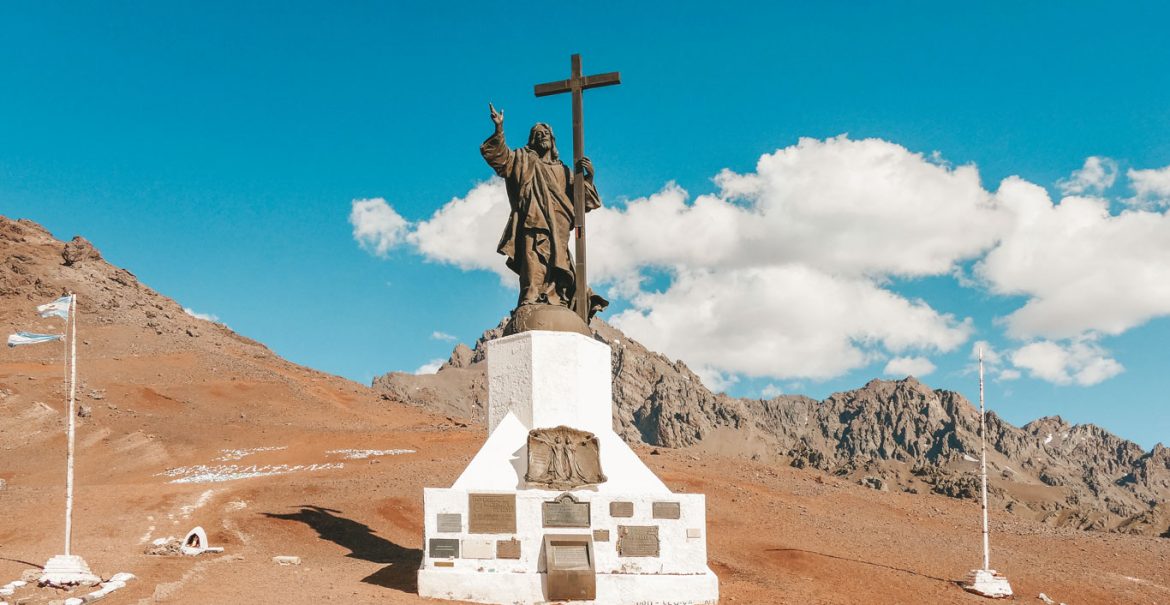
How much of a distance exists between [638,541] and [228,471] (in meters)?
18.5

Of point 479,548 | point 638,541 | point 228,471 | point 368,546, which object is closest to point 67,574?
point 479,548

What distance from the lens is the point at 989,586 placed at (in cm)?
1554

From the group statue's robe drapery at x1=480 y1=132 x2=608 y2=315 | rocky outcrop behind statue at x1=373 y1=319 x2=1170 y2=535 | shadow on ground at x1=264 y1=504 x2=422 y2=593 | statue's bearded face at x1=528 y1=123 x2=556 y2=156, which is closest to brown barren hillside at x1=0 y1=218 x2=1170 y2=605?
shadow on ground at x1=264 y1=504 x2=422 y2=593

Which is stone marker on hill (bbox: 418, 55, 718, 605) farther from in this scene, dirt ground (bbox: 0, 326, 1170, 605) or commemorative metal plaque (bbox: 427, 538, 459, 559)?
dirt ground (bbox: 0, 326, 1170, 605)

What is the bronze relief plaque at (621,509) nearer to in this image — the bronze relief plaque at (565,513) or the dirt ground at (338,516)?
the bronze relief plaque at (565,513)

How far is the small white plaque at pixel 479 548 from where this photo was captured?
39.4 feet

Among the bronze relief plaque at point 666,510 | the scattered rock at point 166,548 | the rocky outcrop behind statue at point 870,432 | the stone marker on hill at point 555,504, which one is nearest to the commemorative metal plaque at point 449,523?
the stone marker on hill at point 555,504

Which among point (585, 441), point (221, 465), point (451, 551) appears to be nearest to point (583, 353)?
point (585, 441)

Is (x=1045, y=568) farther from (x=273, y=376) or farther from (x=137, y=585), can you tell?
(x=273, y=376)

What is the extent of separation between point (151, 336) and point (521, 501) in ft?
145

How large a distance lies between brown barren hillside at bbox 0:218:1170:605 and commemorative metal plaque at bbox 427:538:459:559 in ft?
2.20

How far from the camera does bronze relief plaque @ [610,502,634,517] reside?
1234 cm

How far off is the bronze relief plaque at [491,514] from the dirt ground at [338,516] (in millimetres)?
1191

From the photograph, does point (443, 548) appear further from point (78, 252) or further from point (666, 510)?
point (78, 252)
